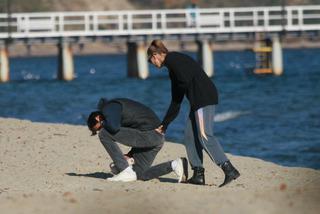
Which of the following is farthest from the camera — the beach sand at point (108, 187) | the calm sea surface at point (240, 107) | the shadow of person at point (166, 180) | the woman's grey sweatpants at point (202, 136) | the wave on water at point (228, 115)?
the wave on water at point (228, 115)

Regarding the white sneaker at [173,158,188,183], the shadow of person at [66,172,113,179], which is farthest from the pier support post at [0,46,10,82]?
the white sneaker at [173,158,188,183]

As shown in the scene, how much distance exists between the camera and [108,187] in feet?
38.8

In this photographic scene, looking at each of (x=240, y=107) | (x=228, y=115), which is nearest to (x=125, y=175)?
(x=228, y=115)

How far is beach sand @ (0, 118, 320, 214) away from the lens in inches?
396

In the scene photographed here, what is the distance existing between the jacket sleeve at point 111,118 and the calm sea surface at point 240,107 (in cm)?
716

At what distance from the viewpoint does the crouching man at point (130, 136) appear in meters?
12.1

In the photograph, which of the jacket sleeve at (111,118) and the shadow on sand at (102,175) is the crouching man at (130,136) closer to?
the jacket sleeve at (111,118)

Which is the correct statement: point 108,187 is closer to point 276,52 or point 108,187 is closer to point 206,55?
point 206,55

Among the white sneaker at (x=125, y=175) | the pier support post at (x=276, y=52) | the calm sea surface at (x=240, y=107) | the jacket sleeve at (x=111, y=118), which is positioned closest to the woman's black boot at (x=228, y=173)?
the white sneaker at (x=125, y=175)

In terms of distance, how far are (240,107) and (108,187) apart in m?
26.9

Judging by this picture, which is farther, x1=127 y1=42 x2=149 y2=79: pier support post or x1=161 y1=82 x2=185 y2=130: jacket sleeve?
x1=127 y1=42 x2=149 y2=79: pier support post

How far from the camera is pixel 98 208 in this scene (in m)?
10.0

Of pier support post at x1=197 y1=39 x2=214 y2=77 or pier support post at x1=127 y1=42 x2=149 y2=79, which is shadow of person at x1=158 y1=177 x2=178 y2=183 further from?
pier support post at x1=197 y1=39 x2=214 y2=77

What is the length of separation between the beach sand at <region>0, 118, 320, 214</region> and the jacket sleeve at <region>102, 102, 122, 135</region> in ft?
1.97
